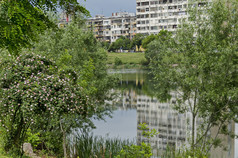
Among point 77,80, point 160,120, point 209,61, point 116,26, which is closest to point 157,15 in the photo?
point 116,26

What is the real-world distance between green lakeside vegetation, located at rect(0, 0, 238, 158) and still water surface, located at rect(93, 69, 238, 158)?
1441mm

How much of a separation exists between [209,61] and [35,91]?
7.47 metres

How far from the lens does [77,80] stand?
955 cm

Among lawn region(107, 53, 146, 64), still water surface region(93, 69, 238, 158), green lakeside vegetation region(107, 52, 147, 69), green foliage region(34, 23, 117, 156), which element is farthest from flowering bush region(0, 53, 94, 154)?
lawn region(107, 53, 146, 64)

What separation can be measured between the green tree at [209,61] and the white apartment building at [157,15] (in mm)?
83485

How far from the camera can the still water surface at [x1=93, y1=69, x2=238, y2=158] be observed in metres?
16.1

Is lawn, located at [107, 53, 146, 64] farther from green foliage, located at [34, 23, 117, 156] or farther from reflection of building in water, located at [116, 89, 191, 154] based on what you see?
green foliage, located at [34, 23, 117, 156]

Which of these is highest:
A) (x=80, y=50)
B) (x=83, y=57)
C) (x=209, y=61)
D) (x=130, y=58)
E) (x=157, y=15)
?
(x=157, y=15)

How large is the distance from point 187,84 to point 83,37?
8272mm

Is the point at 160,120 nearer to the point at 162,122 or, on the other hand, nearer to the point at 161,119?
the point at 161,119

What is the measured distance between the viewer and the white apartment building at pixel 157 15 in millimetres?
95500

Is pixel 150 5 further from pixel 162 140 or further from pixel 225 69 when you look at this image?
pixel 225 69

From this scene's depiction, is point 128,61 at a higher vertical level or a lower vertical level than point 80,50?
lower

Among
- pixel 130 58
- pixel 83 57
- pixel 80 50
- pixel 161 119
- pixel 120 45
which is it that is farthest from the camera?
pixel 120 45
